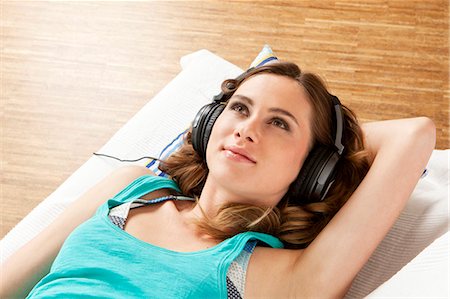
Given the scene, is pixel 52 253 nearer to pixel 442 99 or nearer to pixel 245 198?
pixel 245 198

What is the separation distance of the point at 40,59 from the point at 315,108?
161 centimetres

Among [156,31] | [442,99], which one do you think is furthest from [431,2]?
[156,31]

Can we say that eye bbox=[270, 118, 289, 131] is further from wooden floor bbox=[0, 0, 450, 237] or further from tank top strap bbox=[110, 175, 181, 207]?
wooden floor bbox=[0, 0, 450, 237]

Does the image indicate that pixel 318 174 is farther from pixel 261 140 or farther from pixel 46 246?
pixel 46 246

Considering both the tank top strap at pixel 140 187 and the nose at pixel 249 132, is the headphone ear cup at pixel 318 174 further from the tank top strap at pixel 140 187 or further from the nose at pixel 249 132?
the tank top strap at pixel 140 187

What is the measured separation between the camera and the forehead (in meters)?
1.46

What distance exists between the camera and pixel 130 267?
1344 millimetres

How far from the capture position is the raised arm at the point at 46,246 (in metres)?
1.51

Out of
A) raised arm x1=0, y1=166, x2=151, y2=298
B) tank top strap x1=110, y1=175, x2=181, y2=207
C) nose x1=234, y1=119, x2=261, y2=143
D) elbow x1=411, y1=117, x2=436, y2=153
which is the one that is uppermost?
elbow x1=411, y1=117, x2=436, y2=153

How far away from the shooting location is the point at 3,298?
4.95 feet

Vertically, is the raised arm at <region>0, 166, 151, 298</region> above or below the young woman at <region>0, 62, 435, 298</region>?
below

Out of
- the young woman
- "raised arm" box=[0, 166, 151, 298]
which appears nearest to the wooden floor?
"raised arm" box=[0, 166, 151, 298]

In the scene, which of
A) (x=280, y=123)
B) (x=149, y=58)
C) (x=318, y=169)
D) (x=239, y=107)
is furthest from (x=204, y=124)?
(x=149, y=58)

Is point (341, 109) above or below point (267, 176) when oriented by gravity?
above
